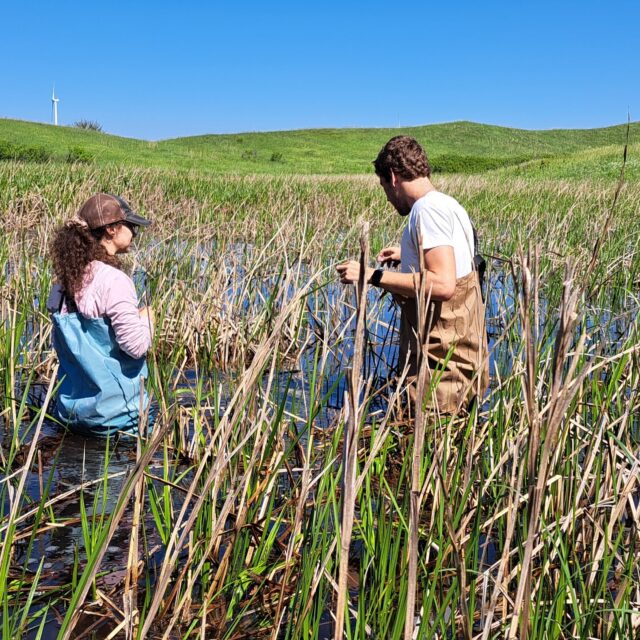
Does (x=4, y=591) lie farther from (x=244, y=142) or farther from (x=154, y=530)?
(x=244, y=142)

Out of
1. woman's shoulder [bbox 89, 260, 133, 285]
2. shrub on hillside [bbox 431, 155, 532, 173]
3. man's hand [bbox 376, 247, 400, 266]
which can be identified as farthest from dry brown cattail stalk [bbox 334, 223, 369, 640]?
shrub on hillside [bbox 431, 155, 532, 173]

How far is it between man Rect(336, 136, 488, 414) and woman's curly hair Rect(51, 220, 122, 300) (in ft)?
3.59

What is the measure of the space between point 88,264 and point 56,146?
102 feet

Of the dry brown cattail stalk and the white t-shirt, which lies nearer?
the dry brown cattail stalk

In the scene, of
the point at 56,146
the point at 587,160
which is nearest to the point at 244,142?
the point at 56,146

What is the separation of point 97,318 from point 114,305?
10cm

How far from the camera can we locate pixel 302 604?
1749mm

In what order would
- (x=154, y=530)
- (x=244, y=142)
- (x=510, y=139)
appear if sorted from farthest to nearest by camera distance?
(x=510, y=139) → (x=244, y=142) → (x=154, y=530)

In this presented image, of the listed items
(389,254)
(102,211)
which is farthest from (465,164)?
(102,211)

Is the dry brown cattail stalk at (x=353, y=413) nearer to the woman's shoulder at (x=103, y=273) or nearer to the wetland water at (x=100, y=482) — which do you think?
the wetland water at (x=100, y=482)

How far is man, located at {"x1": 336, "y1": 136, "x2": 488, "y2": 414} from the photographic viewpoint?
3250mm

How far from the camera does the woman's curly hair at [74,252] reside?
3.32m

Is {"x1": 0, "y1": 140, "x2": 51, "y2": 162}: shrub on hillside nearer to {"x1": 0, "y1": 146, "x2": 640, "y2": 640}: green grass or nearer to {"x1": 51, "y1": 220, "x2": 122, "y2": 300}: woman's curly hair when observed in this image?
{"x1": 0, "y1": 146, "x2": 640, "y2": 640}: green grass

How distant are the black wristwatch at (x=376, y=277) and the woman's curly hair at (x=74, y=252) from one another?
3.89 ft
